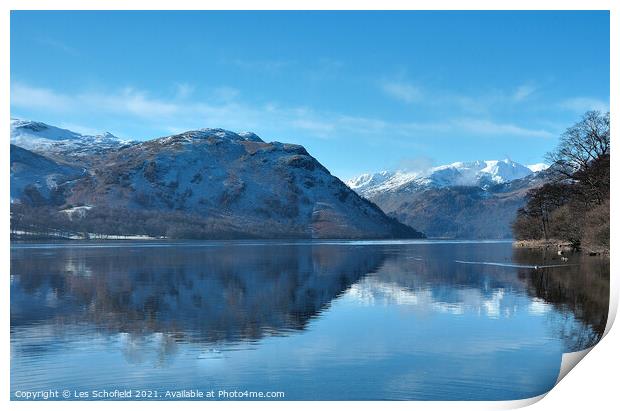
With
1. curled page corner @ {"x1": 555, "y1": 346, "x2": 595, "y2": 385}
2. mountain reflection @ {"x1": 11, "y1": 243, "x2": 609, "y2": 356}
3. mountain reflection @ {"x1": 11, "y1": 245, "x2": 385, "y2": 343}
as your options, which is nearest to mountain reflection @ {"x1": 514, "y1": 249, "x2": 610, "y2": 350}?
mountain reflection @ {"x1": 11, "y1": 243, "x2": 609, "y2": 356}

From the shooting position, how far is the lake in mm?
13484

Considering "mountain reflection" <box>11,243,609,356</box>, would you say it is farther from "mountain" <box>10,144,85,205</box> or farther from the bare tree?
"mountain" <box>10,144,85,205</box>

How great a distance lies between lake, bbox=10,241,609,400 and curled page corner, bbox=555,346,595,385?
224mm

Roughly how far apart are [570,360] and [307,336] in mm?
6712

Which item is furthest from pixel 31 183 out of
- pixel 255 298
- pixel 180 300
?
pixel 255 298

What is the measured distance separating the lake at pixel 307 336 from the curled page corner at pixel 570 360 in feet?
0.73

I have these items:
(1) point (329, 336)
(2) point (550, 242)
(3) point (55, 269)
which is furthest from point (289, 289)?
(2) point (550, 242)

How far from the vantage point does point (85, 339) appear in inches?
677

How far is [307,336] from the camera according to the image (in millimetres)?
17625

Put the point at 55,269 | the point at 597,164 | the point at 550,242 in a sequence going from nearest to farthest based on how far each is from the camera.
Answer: the point at 55,269, the point at 597,164, the point at 550,242
